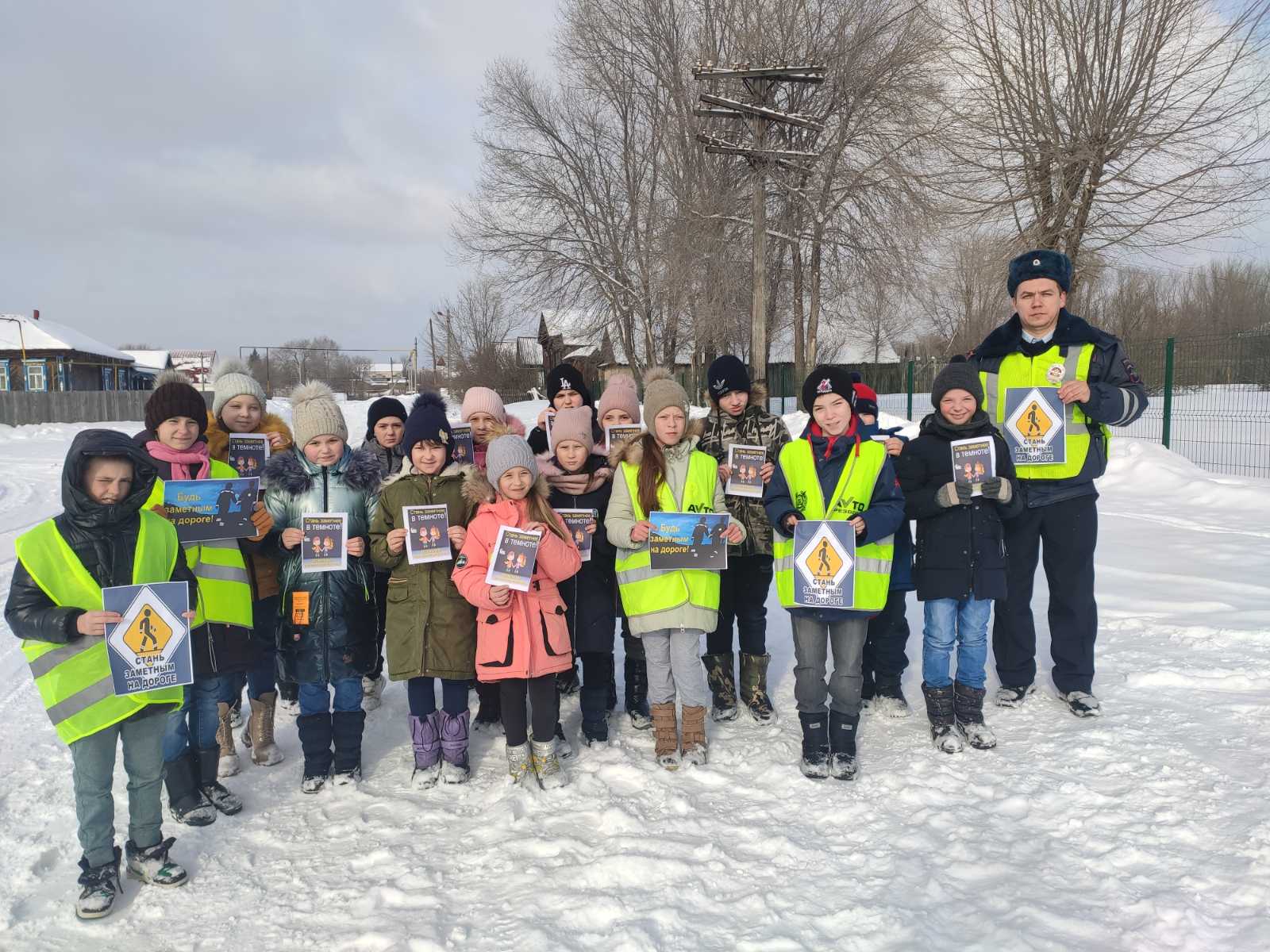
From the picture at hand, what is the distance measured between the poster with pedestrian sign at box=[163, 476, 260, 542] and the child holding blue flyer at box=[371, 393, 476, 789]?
614mm

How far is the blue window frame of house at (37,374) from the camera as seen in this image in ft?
132

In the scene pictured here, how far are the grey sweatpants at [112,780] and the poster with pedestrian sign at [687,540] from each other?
2324mm

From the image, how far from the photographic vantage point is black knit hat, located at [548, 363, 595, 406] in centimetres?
535

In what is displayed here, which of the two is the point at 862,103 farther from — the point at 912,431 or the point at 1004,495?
the point at 1004,495

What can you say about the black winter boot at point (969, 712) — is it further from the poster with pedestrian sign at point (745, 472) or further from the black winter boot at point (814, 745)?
the poster with pedestrian sign at point (745, 472)

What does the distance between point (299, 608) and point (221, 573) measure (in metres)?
0.42

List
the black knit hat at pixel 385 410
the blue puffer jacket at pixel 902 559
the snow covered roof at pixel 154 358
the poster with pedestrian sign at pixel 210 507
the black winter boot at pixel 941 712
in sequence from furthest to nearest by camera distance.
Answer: the snow covered roof at pixel 154 358
the black knit hat at pixel 385 410
the blue puffer jacket at pixel 902 559
the black winter boot at pixel 941 712
the poster with pedestrian sign at pixel 210 507

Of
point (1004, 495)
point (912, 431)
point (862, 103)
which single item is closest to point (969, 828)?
point (1004, 495)

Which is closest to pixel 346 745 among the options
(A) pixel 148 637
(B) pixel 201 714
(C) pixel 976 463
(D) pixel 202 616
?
(B) pixel 201 714

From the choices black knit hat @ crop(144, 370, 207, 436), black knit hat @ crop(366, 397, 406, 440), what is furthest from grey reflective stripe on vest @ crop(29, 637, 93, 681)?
black knit hat @ crop(366, 397, 406, 440)

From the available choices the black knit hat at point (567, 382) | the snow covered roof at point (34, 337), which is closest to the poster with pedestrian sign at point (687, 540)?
the black knit hat at point (567, 382)

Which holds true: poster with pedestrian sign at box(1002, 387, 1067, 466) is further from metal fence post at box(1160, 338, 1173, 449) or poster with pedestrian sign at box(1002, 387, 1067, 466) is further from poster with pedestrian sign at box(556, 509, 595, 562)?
metal fence post at box(1160, 338, 1173, 449)

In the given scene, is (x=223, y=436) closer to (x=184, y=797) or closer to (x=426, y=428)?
(x=426, y=428)

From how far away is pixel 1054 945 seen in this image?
2619 mm
